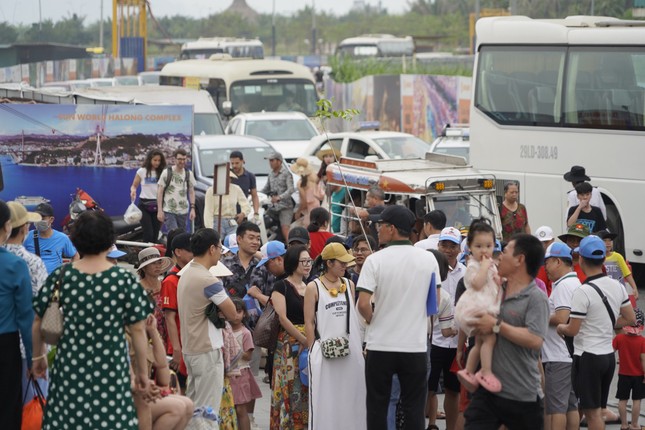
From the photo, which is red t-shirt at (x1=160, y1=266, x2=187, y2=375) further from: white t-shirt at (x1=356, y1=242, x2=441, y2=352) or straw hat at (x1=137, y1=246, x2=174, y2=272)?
white t-shirt at (x1=356, y1=242, x2=441, y2=352)

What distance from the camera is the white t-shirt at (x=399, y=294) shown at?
26.3ft

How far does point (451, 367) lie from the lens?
9.45m

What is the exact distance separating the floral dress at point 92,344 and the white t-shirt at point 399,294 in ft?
6.87

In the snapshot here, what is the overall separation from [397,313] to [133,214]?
31.9ft

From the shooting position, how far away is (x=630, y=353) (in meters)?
10.1

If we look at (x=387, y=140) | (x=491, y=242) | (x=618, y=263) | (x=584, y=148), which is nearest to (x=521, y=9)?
(x=387, y=140)

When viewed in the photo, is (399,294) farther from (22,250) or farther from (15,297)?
(15,297)

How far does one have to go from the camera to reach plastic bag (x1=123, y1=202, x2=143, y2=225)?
675 inches

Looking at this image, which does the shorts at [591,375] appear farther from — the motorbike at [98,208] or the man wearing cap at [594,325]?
the motorbike at [98,208]

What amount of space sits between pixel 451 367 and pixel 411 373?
1.46 m

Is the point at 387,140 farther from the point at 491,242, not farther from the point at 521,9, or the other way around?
the point at 521,9

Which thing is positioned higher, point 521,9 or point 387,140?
point 521,9

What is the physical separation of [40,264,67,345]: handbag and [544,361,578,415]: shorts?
392 cm

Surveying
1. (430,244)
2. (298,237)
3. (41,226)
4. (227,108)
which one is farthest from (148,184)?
(227,108)
